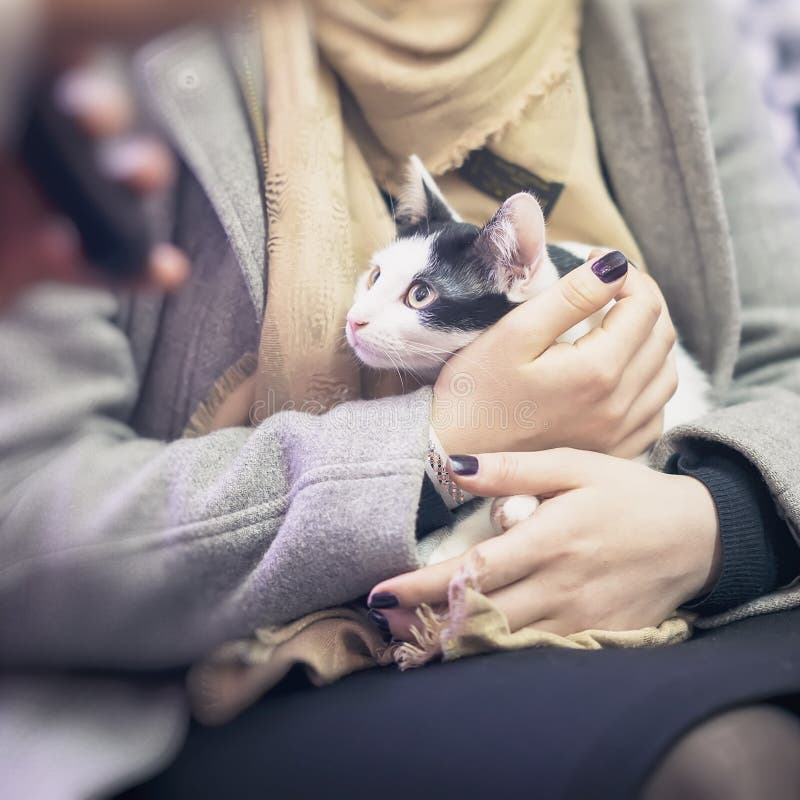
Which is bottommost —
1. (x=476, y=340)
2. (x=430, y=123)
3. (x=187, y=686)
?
(x=187, y=686)

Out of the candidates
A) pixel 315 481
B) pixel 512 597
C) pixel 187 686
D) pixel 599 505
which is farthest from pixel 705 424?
pixel 187 686

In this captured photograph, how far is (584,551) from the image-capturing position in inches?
21.2

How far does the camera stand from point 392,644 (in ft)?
1.79

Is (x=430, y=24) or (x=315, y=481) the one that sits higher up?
(x=430, y=24)

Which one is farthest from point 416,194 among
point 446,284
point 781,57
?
point 781,57

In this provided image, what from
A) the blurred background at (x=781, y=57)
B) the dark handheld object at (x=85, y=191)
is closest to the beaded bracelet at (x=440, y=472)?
the dark handheld object at (x=85, y=191)

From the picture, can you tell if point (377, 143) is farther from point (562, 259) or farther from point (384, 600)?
point (384, 600)

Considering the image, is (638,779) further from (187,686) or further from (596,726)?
(187,686)

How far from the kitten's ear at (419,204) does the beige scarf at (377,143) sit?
22mm

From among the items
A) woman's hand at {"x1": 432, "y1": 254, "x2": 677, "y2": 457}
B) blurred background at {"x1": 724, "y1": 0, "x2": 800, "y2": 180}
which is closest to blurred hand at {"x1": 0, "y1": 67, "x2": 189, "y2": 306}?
woman's hand at {"x1": 432, "y1": 254, "x2": 677, "y2": 457}

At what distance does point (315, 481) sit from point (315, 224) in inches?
10.8

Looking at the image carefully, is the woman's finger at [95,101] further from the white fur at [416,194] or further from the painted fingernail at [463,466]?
the white fur at [416,194]

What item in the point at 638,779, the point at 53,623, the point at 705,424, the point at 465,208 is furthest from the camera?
the point at 465,208

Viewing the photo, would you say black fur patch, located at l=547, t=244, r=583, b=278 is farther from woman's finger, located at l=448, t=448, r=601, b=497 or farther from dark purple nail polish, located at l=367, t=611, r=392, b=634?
dark purple nail polish, located at l=367, t=611, r=392, b=634
